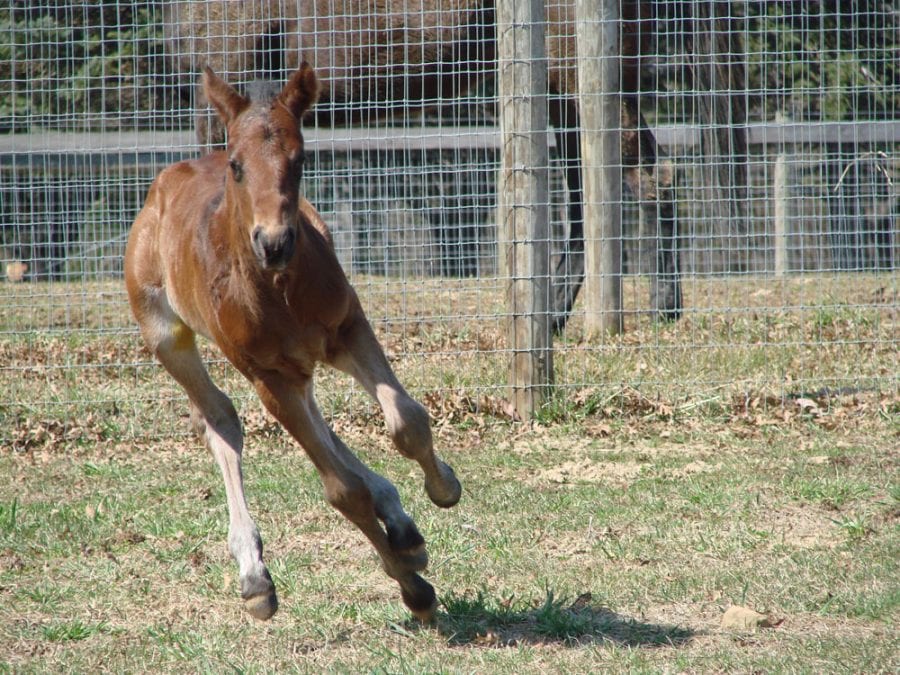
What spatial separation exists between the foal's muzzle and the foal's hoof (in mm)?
997

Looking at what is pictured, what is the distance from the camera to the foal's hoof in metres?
3.74

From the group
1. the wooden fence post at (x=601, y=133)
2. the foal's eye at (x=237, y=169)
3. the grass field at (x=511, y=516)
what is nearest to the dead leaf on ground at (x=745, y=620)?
the grass field at (x=511, y=516)

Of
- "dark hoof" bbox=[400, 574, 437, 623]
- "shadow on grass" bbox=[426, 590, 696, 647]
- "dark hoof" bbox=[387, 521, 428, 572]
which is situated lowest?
"shadow on grass" bbox=[426, 590, 696, 647]

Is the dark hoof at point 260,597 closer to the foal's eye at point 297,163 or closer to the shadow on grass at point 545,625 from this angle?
the shadow on grass at point 545,625

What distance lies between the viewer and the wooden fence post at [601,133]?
708 cm

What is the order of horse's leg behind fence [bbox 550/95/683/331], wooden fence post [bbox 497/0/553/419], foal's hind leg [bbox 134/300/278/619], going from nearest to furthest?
foal's hind leg [bbox 134/300/278/619] → wooden fence post [bbox 497/0/553/419] → horse's leg behind fence [bbox 550/95/683/331]

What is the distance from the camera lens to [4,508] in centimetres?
521

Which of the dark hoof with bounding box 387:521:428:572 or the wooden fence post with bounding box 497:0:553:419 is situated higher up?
the wooden fence post with bounding box 497:0:553:419

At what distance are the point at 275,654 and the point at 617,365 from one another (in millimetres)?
3829

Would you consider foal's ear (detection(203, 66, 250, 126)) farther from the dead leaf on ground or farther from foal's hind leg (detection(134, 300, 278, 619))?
the dead leaf on ground

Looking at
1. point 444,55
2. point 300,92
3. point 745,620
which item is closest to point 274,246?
point 300,92

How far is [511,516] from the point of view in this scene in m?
4.85

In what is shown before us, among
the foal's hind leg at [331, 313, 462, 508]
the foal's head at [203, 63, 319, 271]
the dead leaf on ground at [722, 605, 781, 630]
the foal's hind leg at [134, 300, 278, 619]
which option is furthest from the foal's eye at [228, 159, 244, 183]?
the dead leaf on ground at [722, 605, 781, 630]

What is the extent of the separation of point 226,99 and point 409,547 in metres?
1.54
